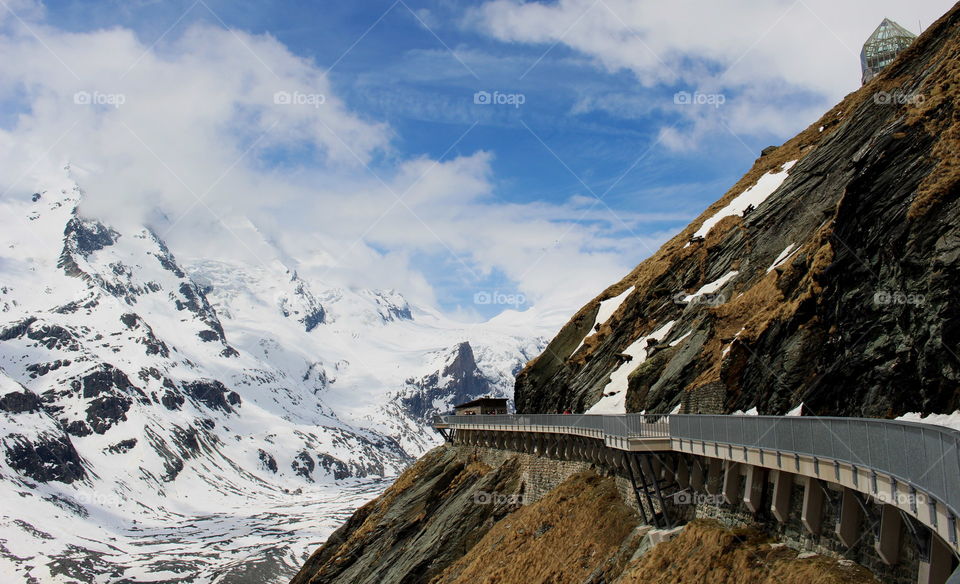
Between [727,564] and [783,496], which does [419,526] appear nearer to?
[727,564]

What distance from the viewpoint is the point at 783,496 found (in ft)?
78.0

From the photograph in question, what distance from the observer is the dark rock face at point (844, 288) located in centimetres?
2683

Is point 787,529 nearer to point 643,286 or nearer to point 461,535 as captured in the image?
point 461,535

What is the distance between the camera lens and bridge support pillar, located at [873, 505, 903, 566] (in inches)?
730

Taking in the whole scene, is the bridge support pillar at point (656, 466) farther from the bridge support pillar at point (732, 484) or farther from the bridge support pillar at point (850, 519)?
the bridge support pillar at point (850, 519)

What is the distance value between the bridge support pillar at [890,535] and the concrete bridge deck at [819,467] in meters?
0.02

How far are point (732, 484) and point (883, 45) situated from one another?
55.3 metres

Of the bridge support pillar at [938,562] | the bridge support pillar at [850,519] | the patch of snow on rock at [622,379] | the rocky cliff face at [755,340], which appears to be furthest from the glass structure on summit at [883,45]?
the bridge support pillar at [938,562]

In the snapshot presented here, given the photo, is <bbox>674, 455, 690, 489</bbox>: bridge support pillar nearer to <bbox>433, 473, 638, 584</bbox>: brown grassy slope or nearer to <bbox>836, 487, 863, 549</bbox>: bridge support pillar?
<bbox>433, 473, 638, 584</bbox>: brown grassy slope

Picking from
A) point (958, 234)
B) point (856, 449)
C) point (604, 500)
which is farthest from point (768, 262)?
point (856, 449)

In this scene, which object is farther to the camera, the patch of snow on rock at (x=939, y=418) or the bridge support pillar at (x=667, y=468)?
the bridge support pillar at (x=667, y=468)

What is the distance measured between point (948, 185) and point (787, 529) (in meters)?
13.0

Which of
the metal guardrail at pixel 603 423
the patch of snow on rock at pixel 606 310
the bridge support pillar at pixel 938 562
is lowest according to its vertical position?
the bridge support pillar at pixel 938 562

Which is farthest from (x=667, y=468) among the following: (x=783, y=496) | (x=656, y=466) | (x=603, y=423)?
(x=783, y=496)
